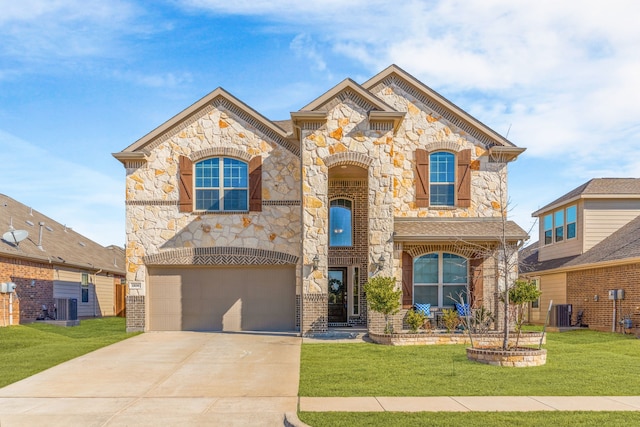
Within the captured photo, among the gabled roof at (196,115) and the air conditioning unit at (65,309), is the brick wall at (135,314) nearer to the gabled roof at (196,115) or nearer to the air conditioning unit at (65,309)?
the gabled roof at (196,115)

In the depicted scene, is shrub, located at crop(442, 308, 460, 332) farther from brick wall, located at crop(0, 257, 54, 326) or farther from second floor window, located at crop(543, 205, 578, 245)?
brick wall, located at crop(0, 257, 54, 326)

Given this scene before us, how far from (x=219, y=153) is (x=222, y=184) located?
3.46 feet

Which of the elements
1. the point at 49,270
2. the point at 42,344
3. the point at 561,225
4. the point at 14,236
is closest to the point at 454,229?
the point at 561,225

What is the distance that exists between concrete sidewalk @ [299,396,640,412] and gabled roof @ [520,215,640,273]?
9062 millimetres

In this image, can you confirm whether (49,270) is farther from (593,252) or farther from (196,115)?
(593,252)

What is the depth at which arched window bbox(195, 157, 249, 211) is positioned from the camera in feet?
62.1

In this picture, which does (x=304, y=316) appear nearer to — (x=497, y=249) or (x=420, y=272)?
(x=420, y=272)

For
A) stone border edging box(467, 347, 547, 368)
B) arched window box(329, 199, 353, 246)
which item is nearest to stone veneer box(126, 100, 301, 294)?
arched window box(329, 199, 353, 246)

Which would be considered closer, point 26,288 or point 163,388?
point 163,388

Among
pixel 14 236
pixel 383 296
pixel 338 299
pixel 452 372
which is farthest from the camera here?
pixel 14 236

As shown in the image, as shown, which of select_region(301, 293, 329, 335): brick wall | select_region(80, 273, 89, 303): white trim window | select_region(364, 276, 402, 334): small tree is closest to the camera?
select_region(364, 276, 402, 334): small tree

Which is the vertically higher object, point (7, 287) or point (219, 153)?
point (219, 153)

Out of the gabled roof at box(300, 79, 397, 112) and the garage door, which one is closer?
the gabled roof at box(300, 79, 397, 112)

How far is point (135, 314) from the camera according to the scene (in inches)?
730
